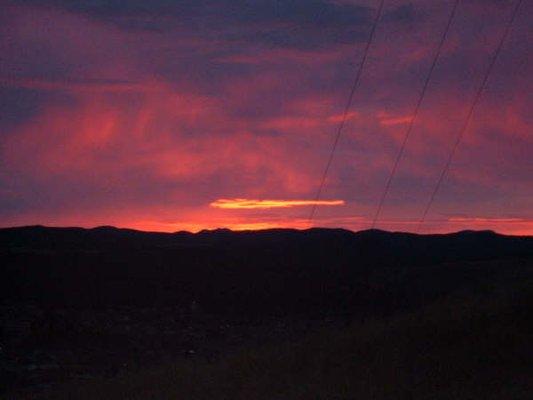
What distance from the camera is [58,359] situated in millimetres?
18500

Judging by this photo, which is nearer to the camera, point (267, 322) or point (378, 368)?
point (378, 368)

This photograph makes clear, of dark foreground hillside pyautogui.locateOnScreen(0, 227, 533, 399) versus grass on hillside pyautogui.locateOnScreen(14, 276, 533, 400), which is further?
dark foreground hillside pyautogui.locateOnScreen(0, 227, 533, 399)

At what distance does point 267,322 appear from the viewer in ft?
88.9

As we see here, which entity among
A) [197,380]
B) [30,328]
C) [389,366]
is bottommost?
[30,328]

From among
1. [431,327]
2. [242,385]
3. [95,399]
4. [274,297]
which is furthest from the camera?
[274,297]

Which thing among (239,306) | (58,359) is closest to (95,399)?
(58,359)

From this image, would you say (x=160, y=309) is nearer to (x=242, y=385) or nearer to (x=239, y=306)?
(x=239, y=306)

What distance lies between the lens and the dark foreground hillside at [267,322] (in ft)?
44.1

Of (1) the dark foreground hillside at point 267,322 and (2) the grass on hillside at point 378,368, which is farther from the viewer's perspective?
(1) the dark foreground hillside at point 267,322

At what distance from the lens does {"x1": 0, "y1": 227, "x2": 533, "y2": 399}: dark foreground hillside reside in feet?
44.1

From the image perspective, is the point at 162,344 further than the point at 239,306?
No

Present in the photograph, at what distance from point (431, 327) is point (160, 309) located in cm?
1282

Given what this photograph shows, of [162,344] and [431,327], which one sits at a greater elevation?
[431,327]

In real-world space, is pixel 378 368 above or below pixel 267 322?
above
